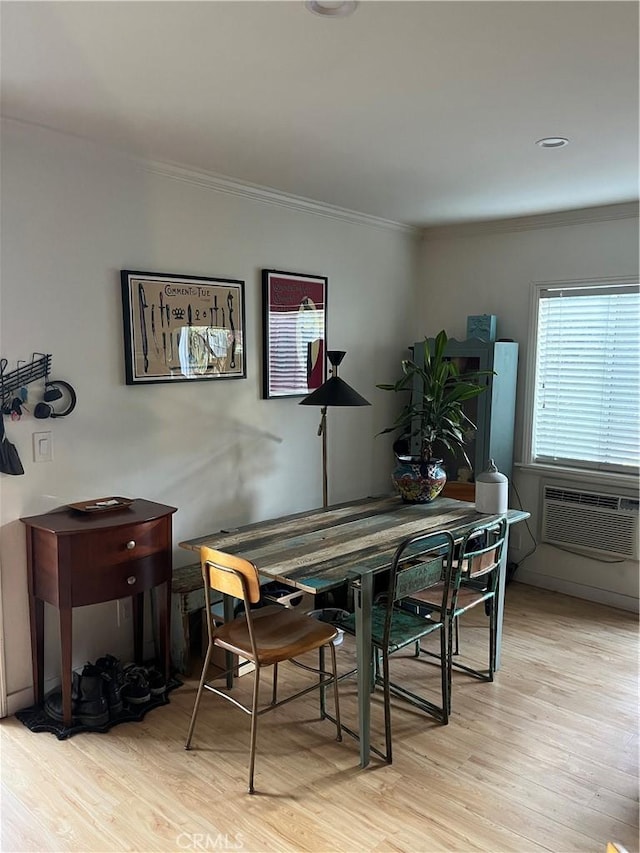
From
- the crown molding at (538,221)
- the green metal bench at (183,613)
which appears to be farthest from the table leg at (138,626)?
the crown molding at (538,221)

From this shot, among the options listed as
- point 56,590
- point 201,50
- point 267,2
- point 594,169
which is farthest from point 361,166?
point 56,590

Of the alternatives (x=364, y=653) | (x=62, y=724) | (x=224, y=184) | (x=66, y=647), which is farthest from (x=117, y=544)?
(x=224, y=184)

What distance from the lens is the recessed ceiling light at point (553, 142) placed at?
A: 2734 millimetres

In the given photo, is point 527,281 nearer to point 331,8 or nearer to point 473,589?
point 473,589

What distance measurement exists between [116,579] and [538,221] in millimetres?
3367

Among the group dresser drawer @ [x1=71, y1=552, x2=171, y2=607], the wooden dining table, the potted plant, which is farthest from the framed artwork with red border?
dresser drawer @ [x1=71, y1=552, x2=171, y2=607]

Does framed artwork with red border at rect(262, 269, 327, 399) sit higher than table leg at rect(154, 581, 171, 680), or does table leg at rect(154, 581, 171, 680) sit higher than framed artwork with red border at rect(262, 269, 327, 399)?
framed artwork with red border at rect(262, 269, 327, 399)

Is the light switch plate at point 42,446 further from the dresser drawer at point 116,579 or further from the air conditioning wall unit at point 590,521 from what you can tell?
the air conditioning wall unit at point 590,521

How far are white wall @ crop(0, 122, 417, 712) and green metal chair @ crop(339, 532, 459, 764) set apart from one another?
1.17m

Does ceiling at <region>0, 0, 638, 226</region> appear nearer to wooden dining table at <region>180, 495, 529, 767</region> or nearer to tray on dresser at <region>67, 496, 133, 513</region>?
tray on dresser at <region>67, 496, 133, 513</region>

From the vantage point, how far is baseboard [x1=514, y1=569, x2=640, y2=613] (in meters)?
A: 4.11

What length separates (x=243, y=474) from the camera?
3715 millimetres

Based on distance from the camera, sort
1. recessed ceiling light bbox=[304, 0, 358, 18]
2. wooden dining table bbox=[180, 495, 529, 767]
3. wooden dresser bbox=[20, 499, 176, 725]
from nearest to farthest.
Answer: recessed ceiling light bbox=[304, 0, 358, 18]
wooden dining table bbox=[180, 495, 529, 767]
wooden dresser bbox=[20, 499, 176, 725]

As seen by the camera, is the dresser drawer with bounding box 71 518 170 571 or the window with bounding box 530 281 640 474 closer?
the dresser drawer with bounding box 71 518 170 571
